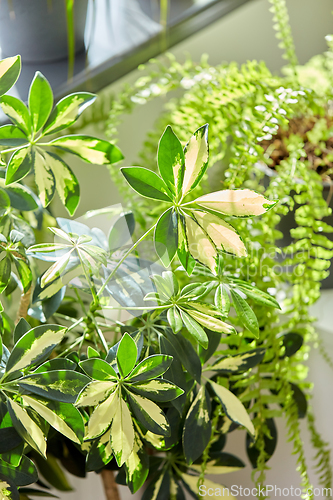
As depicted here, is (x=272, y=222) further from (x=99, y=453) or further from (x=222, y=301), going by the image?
(x=99, y=453)

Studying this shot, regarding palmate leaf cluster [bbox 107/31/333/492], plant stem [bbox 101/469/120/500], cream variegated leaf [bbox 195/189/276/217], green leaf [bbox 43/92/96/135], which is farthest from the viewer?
plant stem [bbox 101/469/120/500]

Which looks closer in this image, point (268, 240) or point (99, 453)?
point (99, 453)

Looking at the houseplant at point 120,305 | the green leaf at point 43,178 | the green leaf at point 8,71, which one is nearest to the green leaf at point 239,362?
the houseplant at point 120,305

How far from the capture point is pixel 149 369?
1.17ft

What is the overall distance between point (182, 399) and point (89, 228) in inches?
10.5

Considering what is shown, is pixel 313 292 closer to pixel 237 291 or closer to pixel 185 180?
pixel 237 291

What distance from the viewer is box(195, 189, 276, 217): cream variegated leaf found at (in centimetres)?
32

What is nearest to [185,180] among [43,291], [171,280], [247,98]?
[171,280]

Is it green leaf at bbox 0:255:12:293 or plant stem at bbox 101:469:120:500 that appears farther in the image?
plant stem at bbox 101:469:120:500

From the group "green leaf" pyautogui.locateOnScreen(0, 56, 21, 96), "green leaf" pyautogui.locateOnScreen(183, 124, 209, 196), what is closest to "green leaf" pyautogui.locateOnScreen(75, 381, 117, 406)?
"green leaf" pyautogui.locateOnScreen(183, 124, 209, 196)

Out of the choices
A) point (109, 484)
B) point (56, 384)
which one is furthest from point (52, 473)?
point (56, 384)

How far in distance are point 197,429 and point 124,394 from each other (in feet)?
0.42

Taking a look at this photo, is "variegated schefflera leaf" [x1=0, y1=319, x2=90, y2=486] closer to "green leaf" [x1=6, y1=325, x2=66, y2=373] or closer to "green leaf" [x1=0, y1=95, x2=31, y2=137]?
"green leaf" [x1=6, y1=325, x2=66, y2=373]

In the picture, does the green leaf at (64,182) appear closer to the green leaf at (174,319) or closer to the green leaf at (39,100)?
the green leaf at (39,100)
